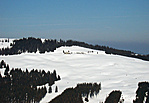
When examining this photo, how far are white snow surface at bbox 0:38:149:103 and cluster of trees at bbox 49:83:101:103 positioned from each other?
1.82m

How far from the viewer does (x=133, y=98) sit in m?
49.5

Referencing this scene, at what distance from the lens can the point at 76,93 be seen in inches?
2303

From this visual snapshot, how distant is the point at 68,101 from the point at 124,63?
5371cm

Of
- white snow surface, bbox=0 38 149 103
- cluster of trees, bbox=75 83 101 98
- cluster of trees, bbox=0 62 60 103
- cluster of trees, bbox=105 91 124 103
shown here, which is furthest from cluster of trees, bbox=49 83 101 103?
cluster of trees, bbox=0 62 60 103

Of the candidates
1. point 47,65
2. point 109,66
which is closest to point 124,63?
point 109,66

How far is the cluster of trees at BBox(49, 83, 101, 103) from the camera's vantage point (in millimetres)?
55312

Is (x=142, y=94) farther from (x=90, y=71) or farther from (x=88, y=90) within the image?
(x=90, y=71)

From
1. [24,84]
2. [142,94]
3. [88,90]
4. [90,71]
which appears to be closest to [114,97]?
[142,94]

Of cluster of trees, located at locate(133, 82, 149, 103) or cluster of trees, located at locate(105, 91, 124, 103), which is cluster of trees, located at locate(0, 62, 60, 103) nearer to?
cluster of trees, located at locate(105, 91, 124, 103)

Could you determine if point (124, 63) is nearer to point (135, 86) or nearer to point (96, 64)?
point (96, 64)

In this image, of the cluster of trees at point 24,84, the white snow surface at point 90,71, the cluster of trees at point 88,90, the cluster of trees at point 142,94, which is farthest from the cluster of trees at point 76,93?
the cluster of trees at point 142,94

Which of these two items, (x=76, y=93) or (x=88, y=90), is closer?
(x=76, y=93)

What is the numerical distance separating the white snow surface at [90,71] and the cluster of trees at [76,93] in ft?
5.98

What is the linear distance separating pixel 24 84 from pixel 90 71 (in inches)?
1074
